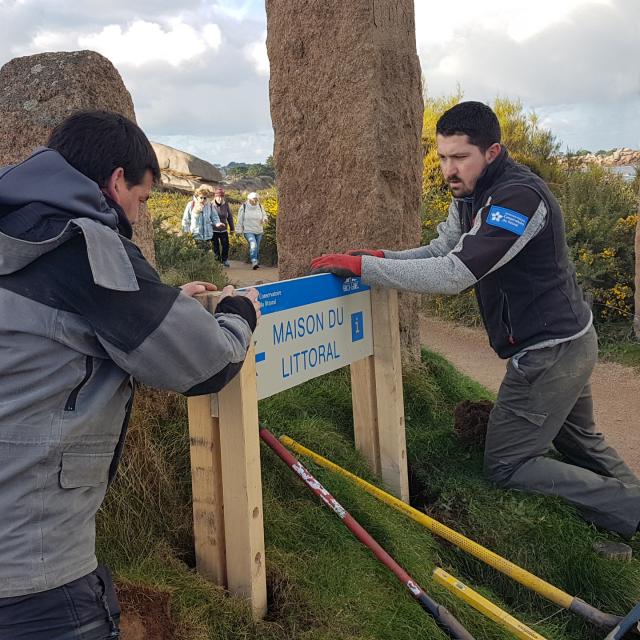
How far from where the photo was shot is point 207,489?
2.36 m

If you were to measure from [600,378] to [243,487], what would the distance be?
221 inches

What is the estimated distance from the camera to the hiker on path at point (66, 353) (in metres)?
1.56

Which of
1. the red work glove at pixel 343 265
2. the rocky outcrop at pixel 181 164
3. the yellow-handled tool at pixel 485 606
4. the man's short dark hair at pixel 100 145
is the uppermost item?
the rocky outcrop at pixel 181 164

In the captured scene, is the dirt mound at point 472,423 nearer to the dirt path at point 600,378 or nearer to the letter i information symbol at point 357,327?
the letter i information symbol at point 357,327

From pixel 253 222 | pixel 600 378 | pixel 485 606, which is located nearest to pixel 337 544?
pixel 485 606

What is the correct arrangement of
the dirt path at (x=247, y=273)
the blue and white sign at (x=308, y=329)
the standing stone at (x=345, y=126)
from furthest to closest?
the dirt path at (x=247, y=273)
the standing stone at (x=345, y=126)
the blue and white sign at (x=308, y=329)

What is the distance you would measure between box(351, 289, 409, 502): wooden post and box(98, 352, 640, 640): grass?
11 cm

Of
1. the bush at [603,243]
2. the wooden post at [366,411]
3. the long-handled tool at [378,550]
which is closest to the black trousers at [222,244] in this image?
the bush at [603,243]

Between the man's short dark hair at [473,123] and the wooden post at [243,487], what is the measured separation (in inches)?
66.7

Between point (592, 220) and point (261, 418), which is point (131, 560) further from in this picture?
point (592, 220)

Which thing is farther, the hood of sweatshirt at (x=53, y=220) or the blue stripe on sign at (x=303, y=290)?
the blue stripe on sign at (x=303, y=290)

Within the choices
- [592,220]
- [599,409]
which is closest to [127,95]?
[599,409]

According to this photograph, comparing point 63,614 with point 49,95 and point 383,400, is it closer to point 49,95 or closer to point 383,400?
point 383,400

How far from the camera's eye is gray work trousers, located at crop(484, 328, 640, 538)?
11.1ft
